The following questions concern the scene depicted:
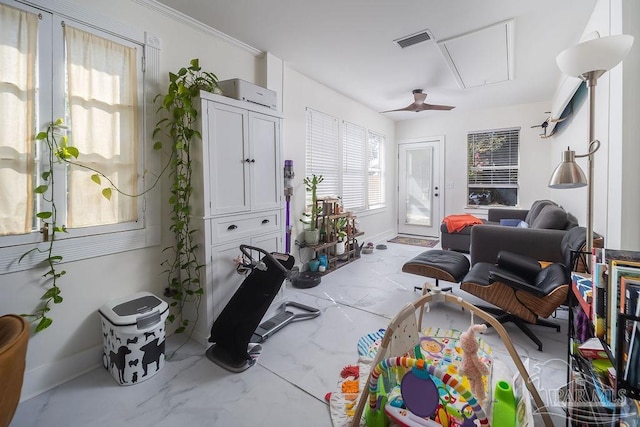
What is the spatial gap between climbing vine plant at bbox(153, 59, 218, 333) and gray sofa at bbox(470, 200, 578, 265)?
274 centimetres

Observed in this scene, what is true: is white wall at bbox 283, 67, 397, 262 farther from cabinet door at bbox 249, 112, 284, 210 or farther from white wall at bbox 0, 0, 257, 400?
white wall at bbox 0, 0, 257, 400

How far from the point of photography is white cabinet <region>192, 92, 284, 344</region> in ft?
6.95

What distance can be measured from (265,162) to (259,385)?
175 cm

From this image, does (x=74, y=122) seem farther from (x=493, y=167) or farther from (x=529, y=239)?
(x=493, y=167)

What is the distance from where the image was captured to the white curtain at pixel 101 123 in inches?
71.0

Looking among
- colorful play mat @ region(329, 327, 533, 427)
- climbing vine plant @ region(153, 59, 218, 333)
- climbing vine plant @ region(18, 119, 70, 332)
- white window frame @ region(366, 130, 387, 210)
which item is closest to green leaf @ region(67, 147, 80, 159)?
climbing vine plant @ region(18, 119, 70, 332)

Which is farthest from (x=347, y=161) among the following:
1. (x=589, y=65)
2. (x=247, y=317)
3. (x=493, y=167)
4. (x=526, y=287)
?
(x=589, y=65)

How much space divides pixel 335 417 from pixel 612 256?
1.41 metres

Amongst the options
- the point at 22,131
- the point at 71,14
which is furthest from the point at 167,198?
the point at 71,14

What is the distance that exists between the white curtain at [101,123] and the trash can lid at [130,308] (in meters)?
0.55

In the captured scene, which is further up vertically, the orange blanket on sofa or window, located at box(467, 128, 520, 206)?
window, located at box(467, 128, 520, 206)

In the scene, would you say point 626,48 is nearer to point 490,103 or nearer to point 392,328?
point 392,328

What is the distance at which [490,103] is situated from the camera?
16.5ft

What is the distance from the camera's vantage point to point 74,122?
5.89 ft
